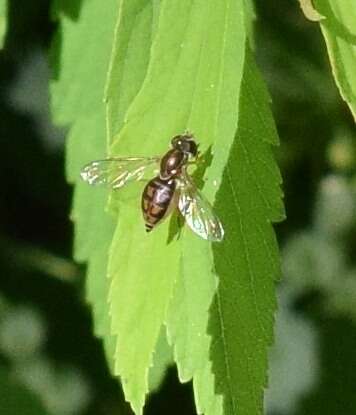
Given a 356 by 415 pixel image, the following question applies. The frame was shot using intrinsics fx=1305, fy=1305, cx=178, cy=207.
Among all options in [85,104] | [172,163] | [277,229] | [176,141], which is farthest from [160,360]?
[277,229]

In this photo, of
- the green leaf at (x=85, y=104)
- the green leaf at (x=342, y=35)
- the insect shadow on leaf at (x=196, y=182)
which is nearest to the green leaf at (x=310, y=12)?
the green leaf at (x=342, y=35)

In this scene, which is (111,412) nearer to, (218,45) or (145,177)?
(145,177)

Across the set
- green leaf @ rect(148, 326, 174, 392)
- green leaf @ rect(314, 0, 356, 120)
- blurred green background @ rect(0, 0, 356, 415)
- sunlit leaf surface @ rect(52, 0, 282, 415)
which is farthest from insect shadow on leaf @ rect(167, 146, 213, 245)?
blurred green background @ rect(0, 0, 356, 415)

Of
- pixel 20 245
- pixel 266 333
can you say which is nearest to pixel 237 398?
pixel 266 333

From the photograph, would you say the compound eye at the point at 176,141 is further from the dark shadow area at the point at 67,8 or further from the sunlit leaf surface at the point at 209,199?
the dark shadow area at the point at 67,8

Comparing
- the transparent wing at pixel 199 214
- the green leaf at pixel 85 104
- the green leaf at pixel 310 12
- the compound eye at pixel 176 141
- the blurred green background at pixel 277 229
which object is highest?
the green leaf at pixel 310 12

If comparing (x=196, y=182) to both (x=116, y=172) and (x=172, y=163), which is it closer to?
(x=172, y=163)
